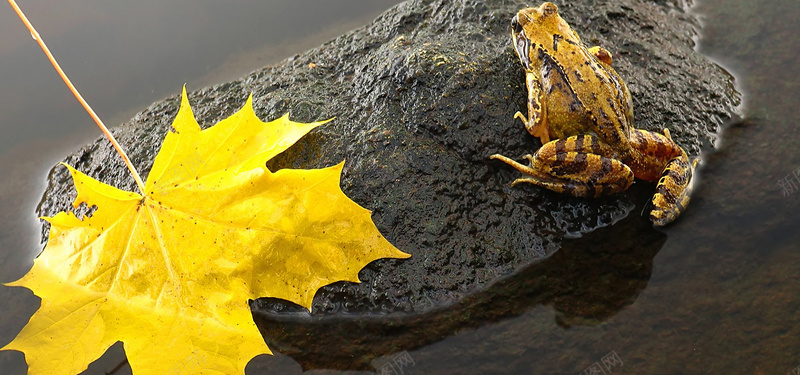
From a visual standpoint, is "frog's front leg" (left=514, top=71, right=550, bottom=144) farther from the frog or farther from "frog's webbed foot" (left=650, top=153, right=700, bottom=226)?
"frog's webbed foot" (left=650, top=153, right=700, bottom=226)

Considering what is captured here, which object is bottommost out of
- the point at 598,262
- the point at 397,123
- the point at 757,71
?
the point at 598,262

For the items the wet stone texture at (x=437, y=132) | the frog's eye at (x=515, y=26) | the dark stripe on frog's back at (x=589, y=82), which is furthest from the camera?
the frog's eye at (x=515, y=26)

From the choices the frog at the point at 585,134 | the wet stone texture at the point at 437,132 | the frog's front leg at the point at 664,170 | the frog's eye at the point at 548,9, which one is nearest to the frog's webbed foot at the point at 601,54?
the frog at the point at 585,134

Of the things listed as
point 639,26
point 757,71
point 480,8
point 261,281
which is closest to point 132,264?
point 261,281

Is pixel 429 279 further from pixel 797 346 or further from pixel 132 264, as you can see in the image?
pixel 797 346

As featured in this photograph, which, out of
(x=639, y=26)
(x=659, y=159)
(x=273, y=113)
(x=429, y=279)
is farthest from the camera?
(x=639, y=26)

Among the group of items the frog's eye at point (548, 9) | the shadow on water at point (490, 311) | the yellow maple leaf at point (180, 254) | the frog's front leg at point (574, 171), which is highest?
the frog's eye at point (548, 9)

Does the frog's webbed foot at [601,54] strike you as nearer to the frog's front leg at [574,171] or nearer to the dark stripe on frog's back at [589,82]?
the dark stripe on frog's back at [589,82]

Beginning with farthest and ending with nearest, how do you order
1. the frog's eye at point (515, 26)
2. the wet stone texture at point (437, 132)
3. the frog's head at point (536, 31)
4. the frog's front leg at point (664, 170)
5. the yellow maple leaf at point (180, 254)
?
1. the frog's eye at point (515, 26)
2. the frog's head at point (536, 31)
3. the frog's front leg at point (664, 170)
4. the wet stone texture at point (437, 132)
5. the yellow maple leaf at point (180, 254)
